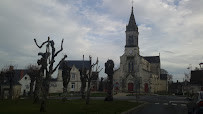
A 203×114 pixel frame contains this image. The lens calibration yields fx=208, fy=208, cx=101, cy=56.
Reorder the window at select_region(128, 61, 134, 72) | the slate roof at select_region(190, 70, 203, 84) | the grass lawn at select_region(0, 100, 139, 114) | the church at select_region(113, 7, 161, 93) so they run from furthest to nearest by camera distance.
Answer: the slate roof at select_region(190, 70, 203, 84)
the window at select_region(128, 61, 134, 72)
the church at select_region(113, 7, 161, 93)
the grass lawn at select_region(0, 100, 139, 114)

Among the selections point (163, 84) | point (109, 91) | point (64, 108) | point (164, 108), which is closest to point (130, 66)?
point (163, 84)

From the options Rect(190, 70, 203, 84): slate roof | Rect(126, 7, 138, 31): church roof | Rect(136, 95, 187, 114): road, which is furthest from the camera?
Rect(126, 7, 138, 31): church roof

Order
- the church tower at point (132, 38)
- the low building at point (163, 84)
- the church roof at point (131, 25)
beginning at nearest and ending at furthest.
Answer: the church tower at point (132, 38), the church roof at point (131, 25), the low building at point (163, 84)

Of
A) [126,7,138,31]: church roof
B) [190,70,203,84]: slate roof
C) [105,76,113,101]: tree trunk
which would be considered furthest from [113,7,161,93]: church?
[105,76,113,101]: tree trunk

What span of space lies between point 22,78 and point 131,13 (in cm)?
4420

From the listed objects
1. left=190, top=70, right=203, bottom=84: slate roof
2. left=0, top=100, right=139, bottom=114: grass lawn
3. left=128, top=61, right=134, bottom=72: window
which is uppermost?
left=128, top=61, right=134, bottom=72: window

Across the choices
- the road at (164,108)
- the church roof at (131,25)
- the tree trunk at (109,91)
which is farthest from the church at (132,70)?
the road at (164,108)

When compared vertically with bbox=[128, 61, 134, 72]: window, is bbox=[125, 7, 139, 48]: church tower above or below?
above

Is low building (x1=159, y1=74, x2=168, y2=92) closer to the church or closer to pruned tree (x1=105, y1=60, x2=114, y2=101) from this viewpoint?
the church

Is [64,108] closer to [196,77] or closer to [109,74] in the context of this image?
[109,74]

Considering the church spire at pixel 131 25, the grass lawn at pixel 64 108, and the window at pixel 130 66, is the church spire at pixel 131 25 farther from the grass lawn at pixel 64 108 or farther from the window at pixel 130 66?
the grass lawn at pixel 64 108

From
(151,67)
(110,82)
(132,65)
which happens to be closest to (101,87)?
(132,65)

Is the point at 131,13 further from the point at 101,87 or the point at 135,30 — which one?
the point at 101,87

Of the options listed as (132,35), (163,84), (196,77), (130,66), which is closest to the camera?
(130,66)
